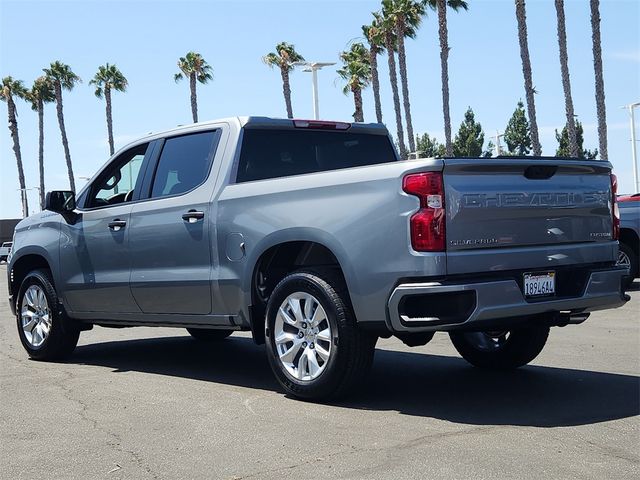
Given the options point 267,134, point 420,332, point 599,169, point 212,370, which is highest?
point 267,134

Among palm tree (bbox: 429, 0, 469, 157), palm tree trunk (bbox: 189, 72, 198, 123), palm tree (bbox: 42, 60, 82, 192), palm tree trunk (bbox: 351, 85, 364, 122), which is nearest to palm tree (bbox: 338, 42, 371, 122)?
palm tree trunk (bbox: 351, 85, 364, 122)

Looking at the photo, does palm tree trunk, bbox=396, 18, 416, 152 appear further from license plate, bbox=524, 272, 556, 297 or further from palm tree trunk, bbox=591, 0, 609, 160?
license plate, bbox=524, 272, 556, 297

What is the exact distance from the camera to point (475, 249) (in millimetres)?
5609

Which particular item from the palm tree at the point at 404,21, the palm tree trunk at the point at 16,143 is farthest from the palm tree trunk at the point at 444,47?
the palm tree trunk at the point at 16,143

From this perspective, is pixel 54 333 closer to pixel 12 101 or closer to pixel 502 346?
pixel 502 346

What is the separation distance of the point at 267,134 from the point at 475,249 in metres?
2.41

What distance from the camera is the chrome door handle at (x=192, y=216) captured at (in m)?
7.00

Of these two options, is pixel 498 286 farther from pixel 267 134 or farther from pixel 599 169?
pixel 267 134

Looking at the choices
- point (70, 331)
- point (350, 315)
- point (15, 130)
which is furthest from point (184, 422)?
point (15, 130)

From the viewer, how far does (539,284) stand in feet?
19.2

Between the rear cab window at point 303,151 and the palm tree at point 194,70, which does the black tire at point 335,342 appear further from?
the palm tree at point 194,70

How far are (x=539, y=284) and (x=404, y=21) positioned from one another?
3952 centimetres

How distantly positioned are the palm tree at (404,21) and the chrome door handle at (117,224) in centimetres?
3659

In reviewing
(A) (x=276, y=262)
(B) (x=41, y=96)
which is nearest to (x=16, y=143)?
(B) (x=41, y=96)
